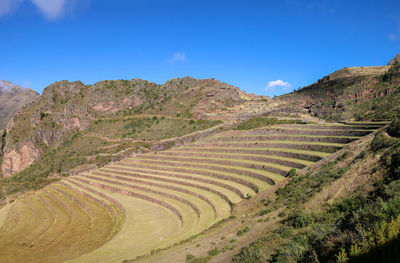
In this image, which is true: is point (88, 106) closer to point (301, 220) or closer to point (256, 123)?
point (256, 123)

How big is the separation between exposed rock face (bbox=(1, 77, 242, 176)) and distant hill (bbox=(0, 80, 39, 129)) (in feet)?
231

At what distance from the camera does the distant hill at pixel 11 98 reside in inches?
4471

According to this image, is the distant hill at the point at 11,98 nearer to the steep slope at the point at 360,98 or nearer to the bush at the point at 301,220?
the steep slope at the point at 360,98

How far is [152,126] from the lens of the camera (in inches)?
1823

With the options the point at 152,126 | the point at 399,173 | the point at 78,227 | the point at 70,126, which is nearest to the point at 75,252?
the point at 78,227

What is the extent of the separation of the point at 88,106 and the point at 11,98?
362ft

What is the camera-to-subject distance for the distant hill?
113562 millimetres

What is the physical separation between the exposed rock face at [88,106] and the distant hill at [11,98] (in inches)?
2769

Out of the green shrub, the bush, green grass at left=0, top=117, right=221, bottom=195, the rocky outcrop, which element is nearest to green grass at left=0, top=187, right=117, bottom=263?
green grass at left=0, top=117, right=221, bottom=195

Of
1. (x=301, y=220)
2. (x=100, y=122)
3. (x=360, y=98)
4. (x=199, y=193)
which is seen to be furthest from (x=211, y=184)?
(x=100, y=122)

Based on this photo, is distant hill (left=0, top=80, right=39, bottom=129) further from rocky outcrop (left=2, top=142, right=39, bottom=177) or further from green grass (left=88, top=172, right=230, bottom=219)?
green grass (left=88, top=172, right=230, bottom=219)

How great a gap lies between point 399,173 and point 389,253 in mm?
5405

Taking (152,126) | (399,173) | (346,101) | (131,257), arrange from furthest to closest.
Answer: (152,126) → (346,101) → (131,257) → (399,173)

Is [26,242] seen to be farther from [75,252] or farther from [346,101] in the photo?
[346,101]
